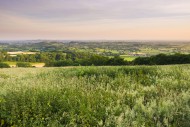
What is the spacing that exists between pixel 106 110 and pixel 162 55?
212 ft

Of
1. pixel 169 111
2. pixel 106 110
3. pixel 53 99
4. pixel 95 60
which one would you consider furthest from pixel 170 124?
pixel 95 60

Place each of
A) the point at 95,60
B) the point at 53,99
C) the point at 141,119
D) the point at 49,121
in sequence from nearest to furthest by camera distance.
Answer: the point at 141,119
the point at 49,121
the point at 53,99
the point at 95,60

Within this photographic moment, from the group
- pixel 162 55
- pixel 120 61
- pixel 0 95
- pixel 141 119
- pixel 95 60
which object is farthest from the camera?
pixel 95 60

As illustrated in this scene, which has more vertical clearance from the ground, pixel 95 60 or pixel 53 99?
pixel 53 99

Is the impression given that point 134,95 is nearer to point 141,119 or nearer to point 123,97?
point 123,97

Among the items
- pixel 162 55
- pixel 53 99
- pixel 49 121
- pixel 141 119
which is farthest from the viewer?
pixel 162 55

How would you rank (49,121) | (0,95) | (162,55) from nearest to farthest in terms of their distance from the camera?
(49,121) < (0,95) < (162,55)

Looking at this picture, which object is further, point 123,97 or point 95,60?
point 95,60

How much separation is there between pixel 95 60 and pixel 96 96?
2945 inches

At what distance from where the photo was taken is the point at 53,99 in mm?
6953

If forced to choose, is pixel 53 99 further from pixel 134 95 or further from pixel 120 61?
pixel 120 61

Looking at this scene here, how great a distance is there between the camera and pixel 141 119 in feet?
17.6

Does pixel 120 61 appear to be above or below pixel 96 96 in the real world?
below

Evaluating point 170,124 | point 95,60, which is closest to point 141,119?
point 170,124
